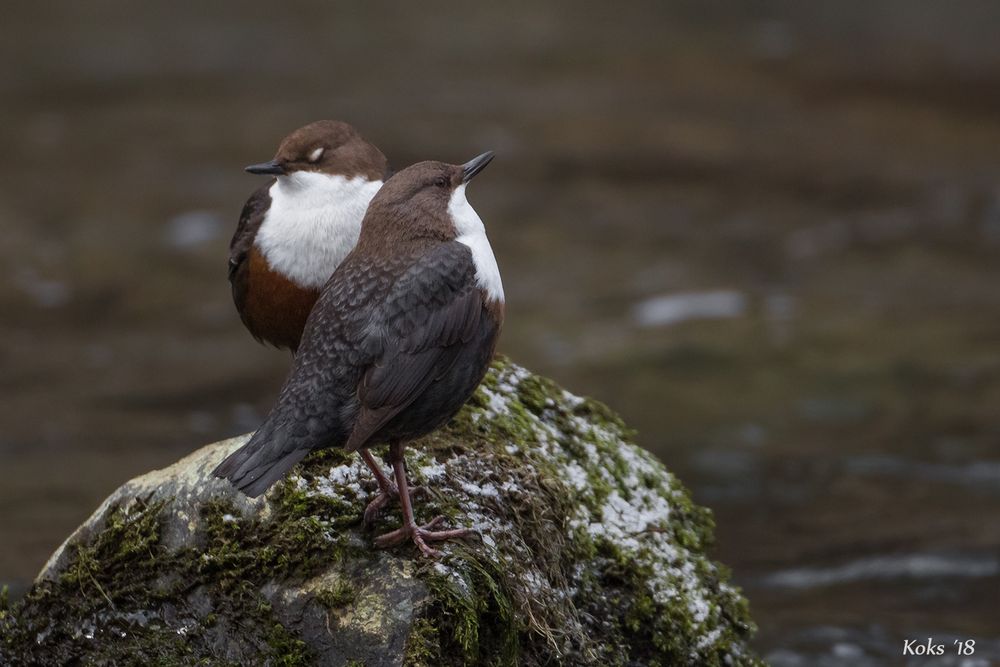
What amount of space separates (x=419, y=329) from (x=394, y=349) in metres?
0.09

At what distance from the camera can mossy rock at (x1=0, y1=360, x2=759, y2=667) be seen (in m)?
3.46

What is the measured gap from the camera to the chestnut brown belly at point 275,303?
429 cm

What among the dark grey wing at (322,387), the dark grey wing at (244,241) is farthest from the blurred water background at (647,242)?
the dark grey wing at (322,387)

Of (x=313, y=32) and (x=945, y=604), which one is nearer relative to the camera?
(x=945, y=604)

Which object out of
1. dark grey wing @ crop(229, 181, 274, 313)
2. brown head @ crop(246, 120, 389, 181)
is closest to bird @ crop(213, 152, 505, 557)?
brown head @ crop(246, 120, 389, 181)

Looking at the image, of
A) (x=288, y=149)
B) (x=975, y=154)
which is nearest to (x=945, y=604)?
(x=288, y=149)

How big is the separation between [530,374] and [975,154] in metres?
8.64

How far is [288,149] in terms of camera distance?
4.29 meters

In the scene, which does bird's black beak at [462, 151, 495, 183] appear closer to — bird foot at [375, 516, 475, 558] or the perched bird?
the perched bird

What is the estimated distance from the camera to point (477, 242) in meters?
3.79

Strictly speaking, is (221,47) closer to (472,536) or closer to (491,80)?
(491,80)

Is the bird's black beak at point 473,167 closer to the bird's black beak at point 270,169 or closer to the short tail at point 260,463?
the bird's black beak at point 270,169

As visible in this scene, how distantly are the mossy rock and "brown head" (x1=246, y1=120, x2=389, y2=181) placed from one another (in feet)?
2.82

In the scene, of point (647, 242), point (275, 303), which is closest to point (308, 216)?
point (275, 303)
